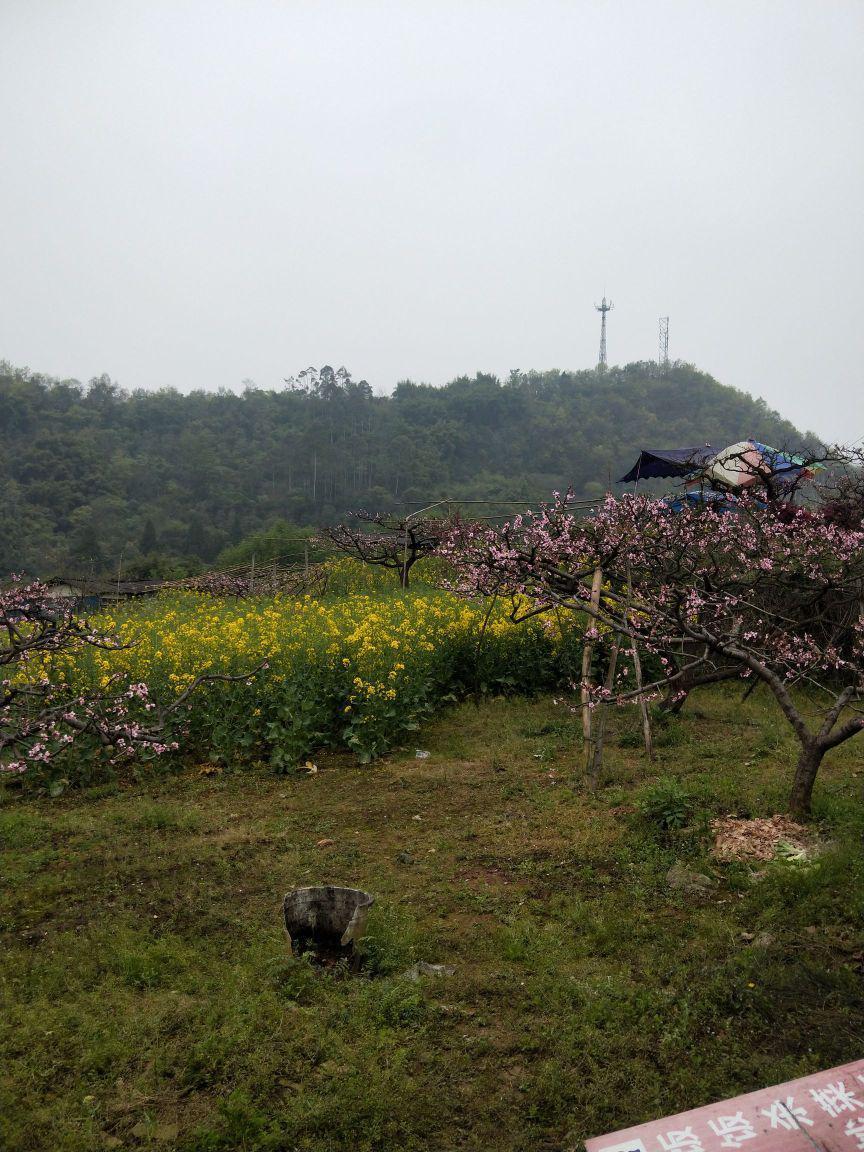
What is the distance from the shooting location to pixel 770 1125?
7.47ft

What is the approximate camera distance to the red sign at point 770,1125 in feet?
7.32

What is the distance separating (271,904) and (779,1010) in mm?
2957

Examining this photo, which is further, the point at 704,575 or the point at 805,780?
the point at 704,575

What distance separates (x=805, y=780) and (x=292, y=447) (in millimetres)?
42231

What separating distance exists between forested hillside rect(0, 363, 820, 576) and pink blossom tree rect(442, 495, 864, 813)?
75.5 ft

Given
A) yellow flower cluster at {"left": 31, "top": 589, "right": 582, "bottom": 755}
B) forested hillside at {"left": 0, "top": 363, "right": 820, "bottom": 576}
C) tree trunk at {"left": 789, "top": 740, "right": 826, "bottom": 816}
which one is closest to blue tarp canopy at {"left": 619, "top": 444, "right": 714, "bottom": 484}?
yellow flower cluster at {"left": 31, "top": 589, "right": 582, "bottom": 755}

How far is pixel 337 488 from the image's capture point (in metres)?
44.3

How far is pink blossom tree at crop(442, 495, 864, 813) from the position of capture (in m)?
7.47

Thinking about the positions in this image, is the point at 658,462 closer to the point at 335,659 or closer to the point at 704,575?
the point at 335,659

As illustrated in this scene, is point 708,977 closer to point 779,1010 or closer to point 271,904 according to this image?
point 779,1010

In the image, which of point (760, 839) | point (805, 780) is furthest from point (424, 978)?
point (805, 780)

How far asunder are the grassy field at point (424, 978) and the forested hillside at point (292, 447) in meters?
24.6

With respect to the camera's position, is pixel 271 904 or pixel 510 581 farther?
pixel 510 581

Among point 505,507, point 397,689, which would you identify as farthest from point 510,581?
point 505,507
